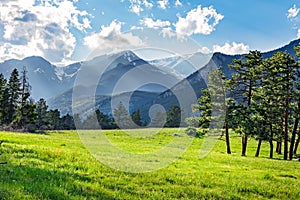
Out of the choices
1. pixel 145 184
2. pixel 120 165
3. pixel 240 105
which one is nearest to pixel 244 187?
pixel 145 184

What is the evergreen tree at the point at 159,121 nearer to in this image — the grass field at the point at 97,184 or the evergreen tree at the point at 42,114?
the evergreen tree at the point at 42,114

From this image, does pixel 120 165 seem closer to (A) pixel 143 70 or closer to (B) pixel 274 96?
(A) pixel 143 70

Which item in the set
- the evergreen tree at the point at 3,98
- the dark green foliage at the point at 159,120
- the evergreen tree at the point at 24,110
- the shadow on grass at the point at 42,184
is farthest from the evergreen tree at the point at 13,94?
the shadow on grass at the point at 42,184

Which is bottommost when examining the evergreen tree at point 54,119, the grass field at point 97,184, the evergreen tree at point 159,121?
the grass field at point 97,184

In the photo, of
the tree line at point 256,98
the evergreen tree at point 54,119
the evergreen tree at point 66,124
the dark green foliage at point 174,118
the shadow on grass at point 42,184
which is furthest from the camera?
the dark green foliage at point 174,118

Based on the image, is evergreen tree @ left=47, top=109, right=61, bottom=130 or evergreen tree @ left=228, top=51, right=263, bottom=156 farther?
evergreen tree @ left=47, top=109, right=61, bottom=130

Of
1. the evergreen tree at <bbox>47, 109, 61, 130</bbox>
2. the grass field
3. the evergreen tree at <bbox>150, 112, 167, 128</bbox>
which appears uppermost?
the evergreen tree at <bbox>150, 112, 167, 128</bbox>

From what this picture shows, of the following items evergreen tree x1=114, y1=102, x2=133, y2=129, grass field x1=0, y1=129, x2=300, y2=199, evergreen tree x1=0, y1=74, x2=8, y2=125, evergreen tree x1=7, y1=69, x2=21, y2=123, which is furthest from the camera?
evergreen tree x1=0, y1=74, x2=8, y2=125

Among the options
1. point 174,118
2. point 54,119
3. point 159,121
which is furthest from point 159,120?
point 54,119

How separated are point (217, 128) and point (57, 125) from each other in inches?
3357

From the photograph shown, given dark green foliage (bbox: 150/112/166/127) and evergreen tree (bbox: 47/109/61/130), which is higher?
dark green foliage (bbox: 150/112/166/127)

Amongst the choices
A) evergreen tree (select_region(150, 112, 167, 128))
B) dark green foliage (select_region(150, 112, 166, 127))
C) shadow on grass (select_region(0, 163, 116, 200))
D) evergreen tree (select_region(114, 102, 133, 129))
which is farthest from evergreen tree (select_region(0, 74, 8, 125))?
shadow on grass (select_region(0, 163, 116, 200))

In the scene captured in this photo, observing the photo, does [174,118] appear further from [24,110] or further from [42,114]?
[24,110]

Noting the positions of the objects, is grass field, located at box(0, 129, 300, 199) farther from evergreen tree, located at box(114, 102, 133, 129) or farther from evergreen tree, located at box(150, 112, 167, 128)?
evergreen tree, located at box(150, 112, 167, 128)
